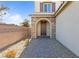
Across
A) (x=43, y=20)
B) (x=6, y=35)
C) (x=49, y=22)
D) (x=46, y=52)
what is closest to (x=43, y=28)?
(x=43, y=20)

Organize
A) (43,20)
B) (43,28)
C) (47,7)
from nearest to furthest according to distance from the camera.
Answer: (43,20) → (47,7) → (43,28)

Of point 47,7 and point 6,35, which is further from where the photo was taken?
point 47,7

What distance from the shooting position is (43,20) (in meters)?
19.2

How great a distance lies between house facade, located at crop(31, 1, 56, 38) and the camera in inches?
709

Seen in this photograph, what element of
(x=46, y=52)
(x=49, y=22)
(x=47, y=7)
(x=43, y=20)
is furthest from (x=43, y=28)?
(x=46, y=52)

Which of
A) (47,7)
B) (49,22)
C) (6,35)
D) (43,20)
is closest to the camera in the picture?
(6,35)

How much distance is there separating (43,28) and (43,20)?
1.43 m

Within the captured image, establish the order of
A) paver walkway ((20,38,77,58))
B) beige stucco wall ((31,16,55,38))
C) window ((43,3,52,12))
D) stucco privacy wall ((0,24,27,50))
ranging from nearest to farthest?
1. paver walkway ((20,38,77,58))
2. stucco privacy wall ((0,24,27,50))
3. beige stucco wall ((31,16,55,38))
4. window ((43,3,52,12))

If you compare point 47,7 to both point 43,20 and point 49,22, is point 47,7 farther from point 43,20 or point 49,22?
point 49,22

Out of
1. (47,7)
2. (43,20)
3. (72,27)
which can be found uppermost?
(47,7)

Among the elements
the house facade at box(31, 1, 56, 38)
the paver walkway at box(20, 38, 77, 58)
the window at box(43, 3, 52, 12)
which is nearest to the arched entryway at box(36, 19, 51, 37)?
the house facade at box(31, 1, 56, 38)

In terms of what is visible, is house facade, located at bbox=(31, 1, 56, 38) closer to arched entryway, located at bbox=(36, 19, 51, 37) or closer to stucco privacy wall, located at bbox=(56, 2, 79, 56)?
arched entryway, located at bbox=(36, 19, 51, 37)

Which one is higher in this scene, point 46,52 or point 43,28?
point 43,28

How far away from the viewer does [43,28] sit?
2006 cm
